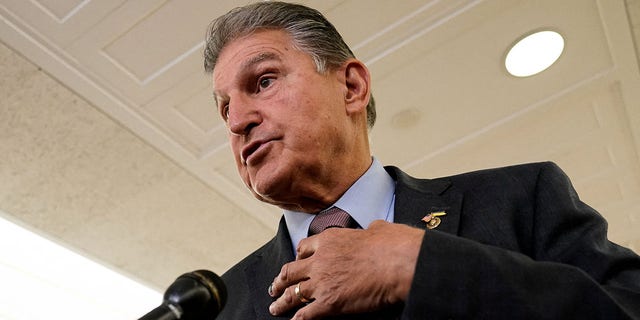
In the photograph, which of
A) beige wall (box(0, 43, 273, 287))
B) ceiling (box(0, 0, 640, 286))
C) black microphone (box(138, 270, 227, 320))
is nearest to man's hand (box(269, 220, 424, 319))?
black microphone (box(138, 270, 227, 320))

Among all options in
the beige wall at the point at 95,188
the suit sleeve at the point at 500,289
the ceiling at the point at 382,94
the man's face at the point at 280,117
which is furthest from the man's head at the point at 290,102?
the beige wall at the point at 95,188

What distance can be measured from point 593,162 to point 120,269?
3.32 metres

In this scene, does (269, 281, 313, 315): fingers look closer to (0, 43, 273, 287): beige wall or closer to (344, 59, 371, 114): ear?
(344, 59, 371, 114): ear

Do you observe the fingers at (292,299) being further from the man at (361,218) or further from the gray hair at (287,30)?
the gray hair at (287,30)

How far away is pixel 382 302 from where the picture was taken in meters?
0.85

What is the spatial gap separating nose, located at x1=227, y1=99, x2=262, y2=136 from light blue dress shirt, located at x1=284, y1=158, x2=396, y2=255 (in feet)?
0.63

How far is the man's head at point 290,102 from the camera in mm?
1174

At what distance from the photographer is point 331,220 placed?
1196 mm

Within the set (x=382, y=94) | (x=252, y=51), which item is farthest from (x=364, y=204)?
(x=382, y=94)

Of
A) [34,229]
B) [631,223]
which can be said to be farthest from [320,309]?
[631,223]

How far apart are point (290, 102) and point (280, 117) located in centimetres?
4

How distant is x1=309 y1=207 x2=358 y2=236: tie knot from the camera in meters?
1.18

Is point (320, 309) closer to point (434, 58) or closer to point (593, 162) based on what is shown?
point (434, 58)

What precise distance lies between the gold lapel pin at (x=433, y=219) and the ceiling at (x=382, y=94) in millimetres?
2143
